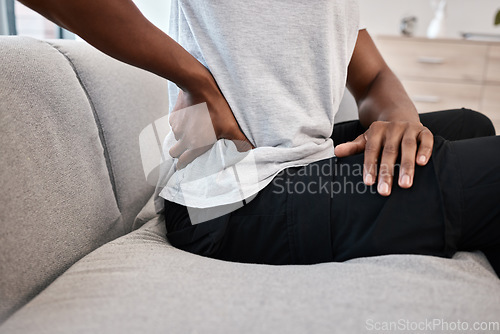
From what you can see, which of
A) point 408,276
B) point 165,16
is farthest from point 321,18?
point 165,16

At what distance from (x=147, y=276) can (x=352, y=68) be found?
2.42 ft

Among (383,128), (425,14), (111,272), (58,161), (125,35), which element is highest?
(425,14)

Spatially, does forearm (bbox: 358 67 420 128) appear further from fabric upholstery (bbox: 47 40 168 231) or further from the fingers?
fabric upholstery (bbox: 47 40 168 231)

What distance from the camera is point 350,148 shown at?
0.78m

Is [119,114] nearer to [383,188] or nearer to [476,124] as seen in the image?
[383,188]

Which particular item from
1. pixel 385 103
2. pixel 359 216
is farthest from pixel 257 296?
pixel 385 103

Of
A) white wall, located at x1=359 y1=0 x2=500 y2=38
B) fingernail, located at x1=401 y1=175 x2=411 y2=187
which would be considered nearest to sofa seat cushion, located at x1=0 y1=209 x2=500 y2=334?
fingernail, located at x1=401 y1=175 x2=411 y2=187

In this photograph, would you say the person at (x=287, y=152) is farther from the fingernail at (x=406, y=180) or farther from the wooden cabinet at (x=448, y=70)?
the wooden cabinet at (x=448, y=70)

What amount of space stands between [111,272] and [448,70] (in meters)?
2.98

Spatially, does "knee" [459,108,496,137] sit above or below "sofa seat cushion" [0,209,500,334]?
above

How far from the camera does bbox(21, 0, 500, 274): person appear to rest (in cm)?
66

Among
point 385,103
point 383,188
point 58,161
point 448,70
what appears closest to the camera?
point 383,188

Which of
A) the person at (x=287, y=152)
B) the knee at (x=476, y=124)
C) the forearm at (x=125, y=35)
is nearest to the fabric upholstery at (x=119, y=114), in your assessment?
the person at (x=287, y=152)

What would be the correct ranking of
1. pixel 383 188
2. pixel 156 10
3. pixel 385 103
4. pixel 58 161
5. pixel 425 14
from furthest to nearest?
1. pixel 425 14
2. pixel 156 10
3. pixel 385 103
4. pixel 58 161
5. pixel 383 188
